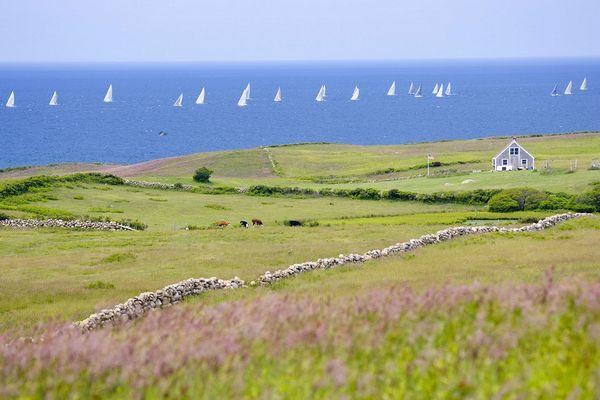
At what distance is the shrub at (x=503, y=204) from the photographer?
66000 millimetres

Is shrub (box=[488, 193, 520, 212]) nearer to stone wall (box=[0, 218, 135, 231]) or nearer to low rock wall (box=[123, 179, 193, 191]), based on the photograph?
stone wall (box=[0, 218, 135, 231])

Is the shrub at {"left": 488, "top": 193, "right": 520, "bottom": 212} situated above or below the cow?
below

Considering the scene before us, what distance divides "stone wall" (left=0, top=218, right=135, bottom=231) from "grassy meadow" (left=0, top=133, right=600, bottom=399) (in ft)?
6.47

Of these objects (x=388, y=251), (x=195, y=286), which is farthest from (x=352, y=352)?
(x=388, y=251)

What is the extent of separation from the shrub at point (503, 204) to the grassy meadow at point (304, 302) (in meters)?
1.83

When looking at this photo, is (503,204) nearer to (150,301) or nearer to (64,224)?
(64,224)

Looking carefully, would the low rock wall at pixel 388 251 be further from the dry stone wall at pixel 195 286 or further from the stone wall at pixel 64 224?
the stone wall at pixel 64 224

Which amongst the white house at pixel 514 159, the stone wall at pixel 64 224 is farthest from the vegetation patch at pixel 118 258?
the white house at pixel 514 159

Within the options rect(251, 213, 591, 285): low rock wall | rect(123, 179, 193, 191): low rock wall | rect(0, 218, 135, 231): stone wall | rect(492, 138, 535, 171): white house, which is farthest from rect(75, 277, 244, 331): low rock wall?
rect(492, 138, 535, 171): white house

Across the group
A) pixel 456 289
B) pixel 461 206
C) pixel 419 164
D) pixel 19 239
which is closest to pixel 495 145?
pixel 419 164

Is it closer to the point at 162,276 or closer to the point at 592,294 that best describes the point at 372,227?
the point at 162,276

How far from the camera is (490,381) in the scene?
978cm

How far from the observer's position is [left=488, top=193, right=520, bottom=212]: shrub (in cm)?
6600

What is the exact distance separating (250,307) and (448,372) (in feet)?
12.9
